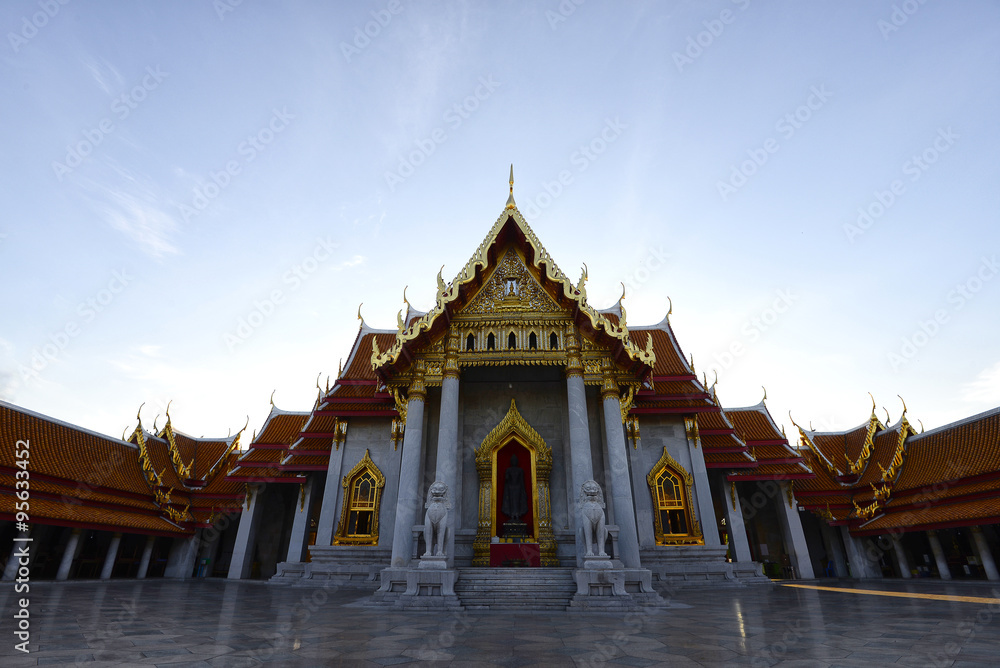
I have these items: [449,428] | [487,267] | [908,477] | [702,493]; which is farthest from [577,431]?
[908,477]

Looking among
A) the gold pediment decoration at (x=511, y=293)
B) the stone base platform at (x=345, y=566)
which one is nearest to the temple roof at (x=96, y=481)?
the stone base platform at (x=345, y=566)

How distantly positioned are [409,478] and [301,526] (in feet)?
29.7

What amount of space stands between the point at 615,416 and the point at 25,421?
22.4m

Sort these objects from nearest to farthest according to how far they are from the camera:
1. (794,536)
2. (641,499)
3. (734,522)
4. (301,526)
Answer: (641,499) < (734,522) < (301,526) < (794,536)

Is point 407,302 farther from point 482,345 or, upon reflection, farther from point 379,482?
point 379,482

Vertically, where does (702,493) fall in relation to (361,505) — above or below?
above

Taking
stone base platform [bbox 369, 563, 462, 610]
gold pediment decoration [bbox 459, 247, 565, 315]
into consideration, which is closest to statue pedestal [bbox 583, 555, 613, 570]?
stone base platform [bbox 369, 563, 462, 610]

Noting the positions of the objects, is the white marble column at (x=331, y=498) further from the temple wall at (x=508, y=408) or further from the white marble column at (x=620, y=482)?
the white marble column at (x=620, y=482)

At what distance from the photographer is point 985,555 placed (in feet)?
57.1

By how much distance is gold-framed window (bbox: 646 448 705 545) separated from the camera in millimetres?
14820

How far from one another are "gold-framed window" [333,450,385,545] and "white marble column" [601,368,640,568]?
8.03m

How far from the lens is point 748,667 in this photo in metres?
4.04

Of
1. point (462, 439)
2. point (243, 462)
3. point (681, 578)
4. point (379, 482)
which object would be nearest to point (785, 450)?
point (681, 578)

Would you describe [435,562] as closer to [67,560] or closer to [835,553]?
[67,560]
